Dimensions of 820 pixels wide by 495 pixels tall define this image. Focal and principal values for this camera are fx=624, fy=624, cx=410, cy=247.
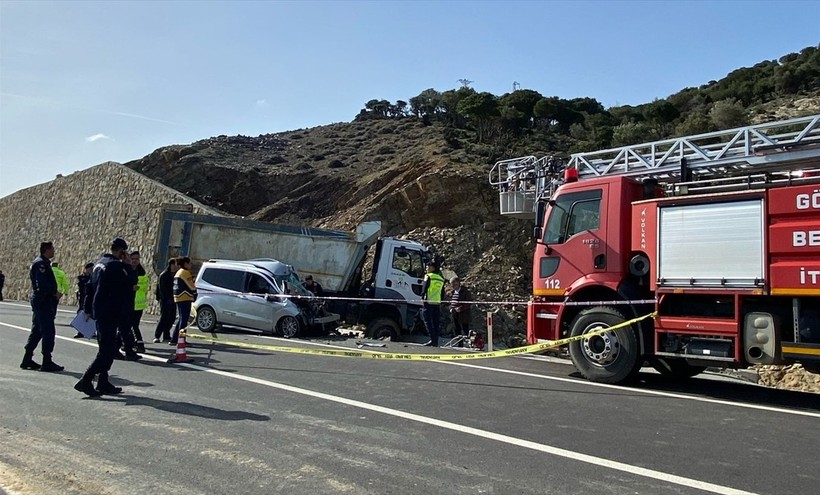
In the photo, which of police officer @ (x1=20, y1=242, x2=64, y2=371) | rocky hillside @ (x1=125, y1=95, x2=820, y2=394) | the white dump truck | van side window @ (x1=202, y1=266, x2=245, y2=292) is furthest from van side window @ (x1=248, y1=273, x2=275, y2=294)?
rocky hillside @ (x1=125, y1=95, x2=820, y2=394)

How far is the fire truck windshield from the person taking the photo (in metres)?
9.16

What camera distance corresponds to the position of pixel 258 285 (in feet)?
50.6

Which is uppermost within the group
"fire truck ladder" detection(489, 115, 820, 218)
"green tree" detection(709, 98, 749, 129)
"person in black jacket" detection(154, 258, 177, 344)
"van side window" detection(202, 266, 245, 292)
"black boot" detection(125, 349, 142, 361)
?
"green tree" detection(709, 98, 749, 129)

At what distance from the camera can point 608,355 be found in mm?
8633

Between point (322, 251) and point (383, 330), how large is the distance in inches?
153

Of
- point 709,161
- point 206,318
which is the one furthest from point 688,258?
point 206,318

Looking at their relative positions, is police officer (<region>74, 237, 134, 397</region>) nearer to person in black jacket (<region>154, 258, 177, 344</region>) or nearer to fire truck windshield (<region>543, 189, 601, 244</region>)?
person in black jacket (<region>154, 258, 177, 344</region>)

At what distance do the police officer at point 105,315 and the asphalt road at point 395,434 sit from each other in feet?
0.67

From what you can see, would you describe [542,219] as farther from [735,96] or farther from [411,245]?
[735,96]

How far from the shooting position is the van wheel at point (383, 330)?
1545 cm

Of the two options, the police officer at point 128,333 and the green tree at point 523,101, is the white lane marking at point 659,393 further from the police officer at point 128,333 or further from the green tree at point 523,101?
the green tree at point 523,101

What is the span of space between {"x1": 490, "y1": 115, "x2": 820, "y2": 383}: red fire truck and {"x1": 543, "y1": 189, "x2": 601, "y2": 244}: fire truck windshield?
2 cm

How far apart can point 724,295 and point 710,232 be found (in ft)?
2.67

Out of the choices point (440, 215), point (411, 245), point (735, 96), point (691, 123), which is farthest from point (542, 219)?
point (735, 96)
